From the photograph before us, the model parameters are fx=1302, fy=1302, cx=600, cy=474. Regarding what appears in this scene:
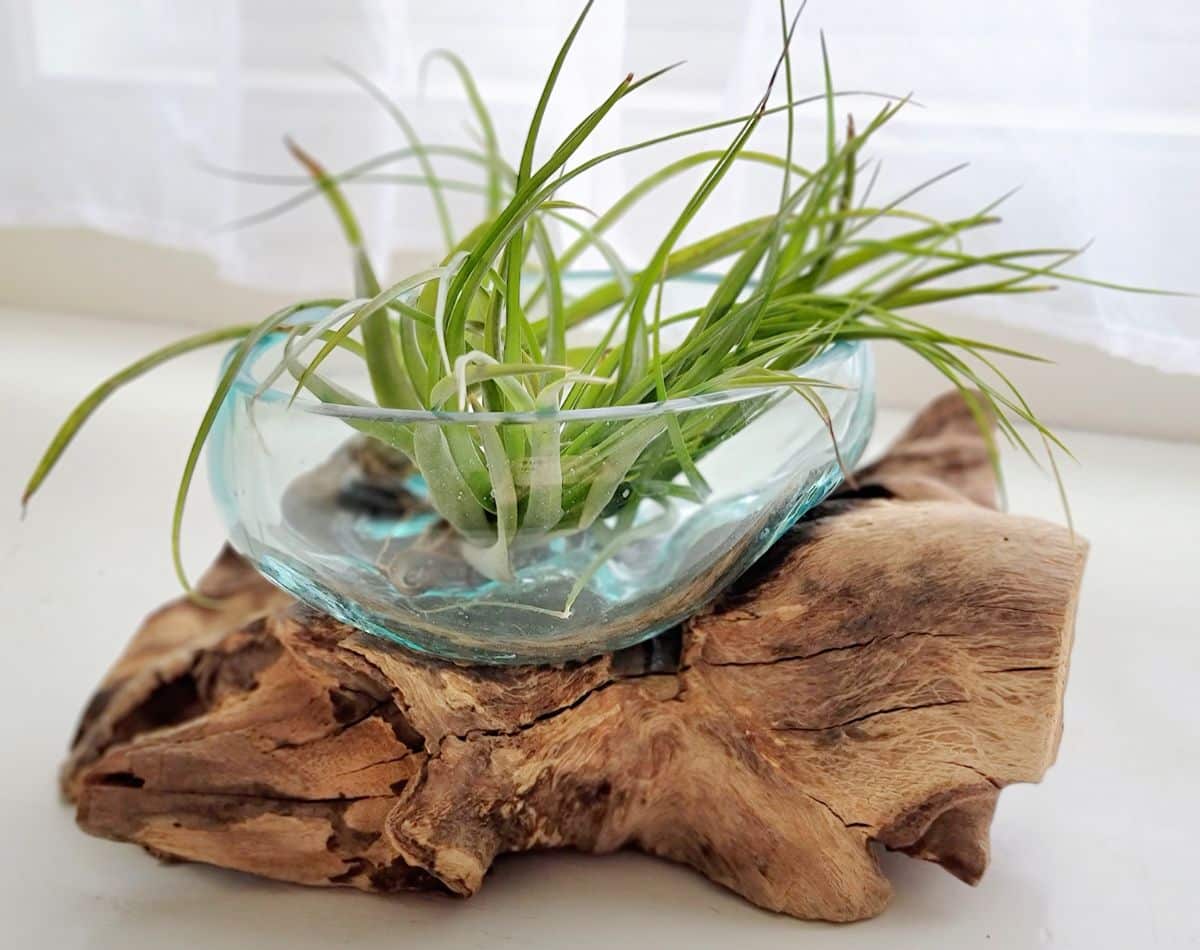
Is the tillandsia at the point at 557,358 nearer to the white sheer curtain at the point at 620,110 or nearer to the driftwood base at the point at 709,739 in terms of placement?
the driftwood base at the point at 709,739

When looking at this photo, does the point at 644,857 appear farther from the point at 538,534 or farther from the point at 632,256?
the point at 632,256

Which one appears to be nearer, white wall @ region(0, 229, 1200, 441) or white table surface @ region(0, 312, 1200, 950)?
white table surface @ region(0, 312, 1200, 950)

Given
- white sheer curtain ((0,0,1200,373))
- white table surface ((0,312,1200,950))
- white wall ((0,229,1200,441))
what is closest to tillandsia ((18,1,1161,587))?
white table surface ((0,312,1200,950))

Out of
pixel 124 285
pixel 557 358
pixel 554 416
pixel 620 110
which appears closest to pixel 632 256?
pixel 620 110

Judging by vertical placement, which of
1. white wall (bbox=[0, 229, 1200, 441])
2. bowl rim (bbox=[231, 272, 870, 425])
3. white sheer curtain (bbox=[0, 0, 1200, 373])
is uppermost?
white sheer curtain (bbox=[0, 0, 1200, 373])

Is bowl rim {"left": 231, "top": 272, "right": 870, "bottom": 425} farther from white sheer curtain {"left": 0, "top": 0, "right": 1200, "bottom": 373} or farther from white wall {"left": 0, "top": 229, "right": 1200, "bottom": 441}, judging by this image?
white wall {"left": 0, "top": 229, "right": 1200, "bottom": 441}

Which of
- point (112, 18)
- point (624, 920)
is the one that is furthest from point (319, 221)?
point (624, 920)
